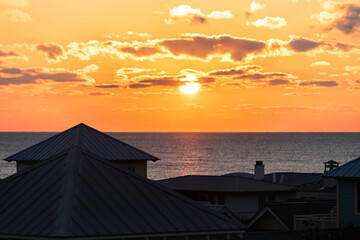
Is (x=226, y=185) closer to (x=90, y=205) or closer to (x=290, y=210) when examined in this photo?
(x=290, y=210)

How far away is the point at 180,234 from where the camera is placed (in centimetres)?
2406

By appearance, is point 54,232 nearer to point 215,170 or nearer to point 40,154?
point 40,154

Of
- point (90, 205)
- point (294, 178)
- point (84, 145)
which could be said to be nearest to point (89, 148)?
point (84, 145)

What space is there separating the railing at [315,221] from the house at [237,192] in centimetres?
1770

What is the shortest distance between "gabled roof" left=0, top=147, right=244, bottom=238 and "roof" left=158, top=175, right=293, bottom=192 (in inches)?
1262

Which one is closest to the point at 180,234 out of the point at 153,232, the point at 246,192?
the point at 153,232

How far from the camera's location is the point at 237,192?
57.3 m

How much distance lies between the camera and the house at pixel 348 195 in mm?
35469

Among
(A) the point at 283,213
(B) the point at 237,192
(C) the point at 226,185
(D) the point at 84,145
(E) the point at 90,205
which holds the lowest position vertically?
(E) the point at 90,205

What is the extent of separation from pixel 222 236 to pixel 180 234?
205 cm

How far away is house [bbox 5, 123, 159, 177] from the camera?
142 feet

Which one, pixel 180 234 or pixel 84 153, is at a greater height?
pixel 84 153

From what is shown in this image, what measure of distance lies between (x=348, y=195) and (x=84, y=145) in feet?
52.8

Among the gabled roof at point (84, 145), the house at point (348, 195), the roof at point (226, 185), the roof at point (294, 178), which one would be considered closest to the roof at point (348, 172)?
the house at point (348, 195)
